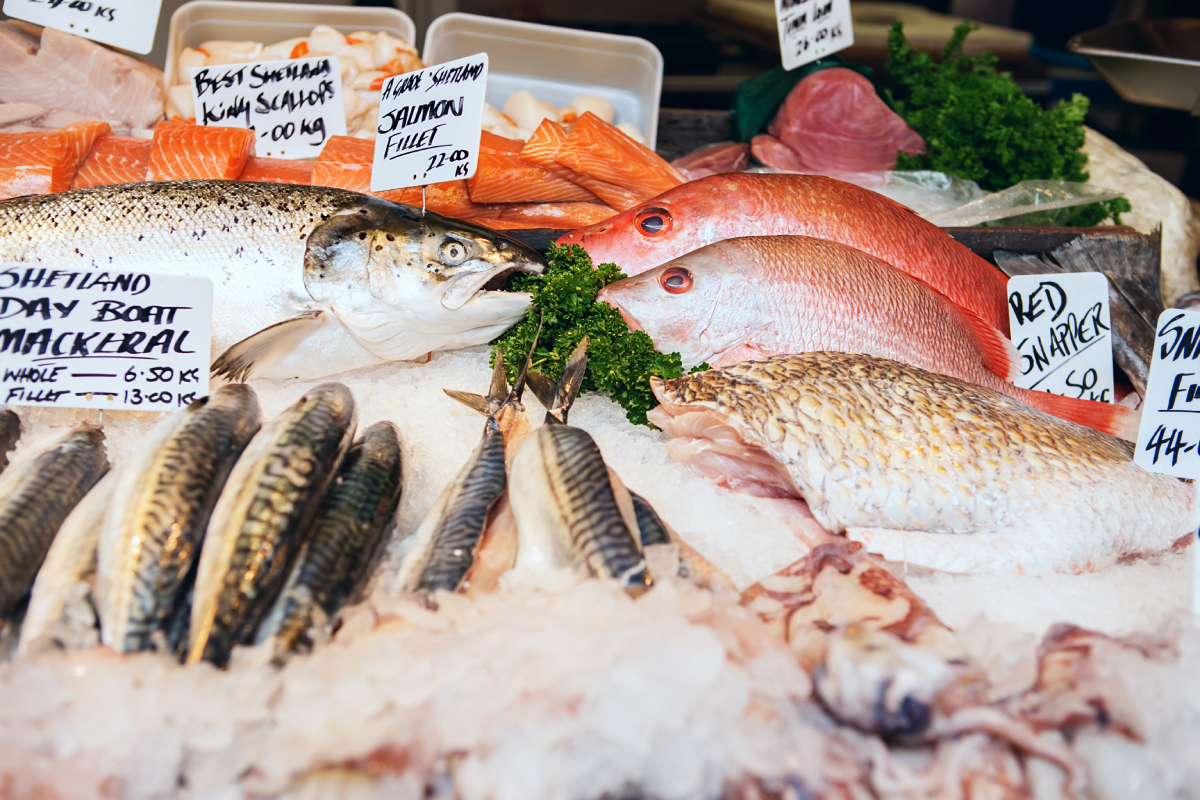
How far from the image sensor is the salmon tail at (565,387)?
182cm

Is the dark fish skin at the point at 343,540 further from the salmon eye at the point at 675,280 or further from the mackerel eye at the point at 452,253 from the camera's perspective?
the salmon eye at the point at 675,280

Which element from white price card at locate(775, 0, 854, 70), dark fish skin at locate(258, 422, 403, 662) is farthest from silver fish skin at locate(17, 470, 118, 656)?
white price card at locate(775, 0, 854, 70)

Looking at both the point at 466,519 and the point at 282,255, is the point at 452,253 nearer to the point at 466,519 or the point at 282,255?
the point at 282,255

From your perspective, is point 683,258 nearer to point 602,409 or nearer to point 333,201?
point 602,409

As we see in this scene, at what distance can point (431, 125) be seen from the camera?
2104 millimetres

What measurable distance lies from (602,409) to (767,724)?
1165 mm

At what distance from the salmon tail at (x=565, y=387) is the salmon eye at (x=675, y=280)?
0.29 m

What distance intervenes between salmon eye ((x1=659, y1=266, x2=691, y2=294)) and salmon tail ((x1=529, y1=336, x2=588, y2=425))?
286 mm

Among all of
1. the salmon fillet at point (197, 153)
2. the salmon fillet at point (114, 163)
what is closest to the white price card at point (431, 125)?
the salmon fillet at point (197, 153)

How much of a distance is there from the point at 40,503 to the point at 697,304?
1501mm

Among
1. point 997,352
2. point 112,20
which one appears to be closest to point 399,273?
point 997,352

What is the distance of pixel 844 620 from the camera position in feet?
4.04

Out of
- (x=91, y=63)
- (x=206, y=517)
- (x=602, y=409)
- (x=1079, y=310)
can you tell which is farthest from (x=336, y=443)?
(x=91, y=63)

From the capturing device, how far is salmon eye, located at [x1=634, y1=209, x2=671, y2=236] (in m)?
2.29
